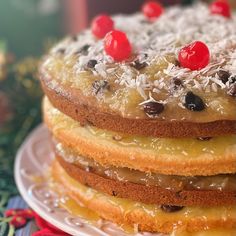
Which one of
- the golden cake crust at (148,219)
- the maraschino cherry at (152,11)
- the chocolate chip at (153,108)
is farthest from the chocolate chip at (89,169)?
the maraschino cherry at (152,11)

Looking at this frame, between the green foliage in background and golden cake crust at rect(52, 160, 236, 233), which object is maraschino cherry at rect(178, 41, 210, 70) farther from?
the green foliage in background

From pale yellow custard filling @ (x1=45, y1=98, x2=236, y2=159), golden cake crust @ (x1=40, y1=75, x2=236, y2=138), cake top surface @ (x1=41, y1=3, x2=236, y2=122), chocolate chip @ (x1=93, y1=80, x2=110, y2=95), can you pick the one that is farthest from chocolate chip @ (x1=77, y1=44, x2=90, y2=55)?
pale yellow custard filling @ (x1=45, y1=98, x2=236, y2=159)

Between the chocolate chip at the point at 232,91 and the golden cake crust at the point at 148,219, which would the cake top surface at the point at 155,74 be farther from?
the golden cake crust at the point at 148,219

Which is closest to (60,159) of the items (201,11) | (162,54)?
(162,54)

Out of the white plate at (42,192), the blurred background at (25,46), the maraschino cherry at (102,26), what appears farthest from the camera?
the blurred background at (25,46)

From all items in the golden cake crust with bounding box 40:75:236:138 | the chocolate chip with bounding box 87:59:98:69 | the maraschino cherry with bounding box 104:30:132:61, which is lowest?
the golden cake crust with bounding box 40:75:236:138

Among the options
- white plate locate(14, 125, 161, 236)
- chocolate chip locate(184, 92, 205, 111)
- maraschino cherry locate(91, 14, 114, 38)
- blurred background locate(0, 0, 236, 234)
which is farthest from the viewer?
blurred background locate(0, 0, 236, 234)

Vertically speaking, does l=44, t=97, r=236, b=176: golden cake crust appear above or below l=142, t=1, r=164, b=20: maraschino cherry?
below
